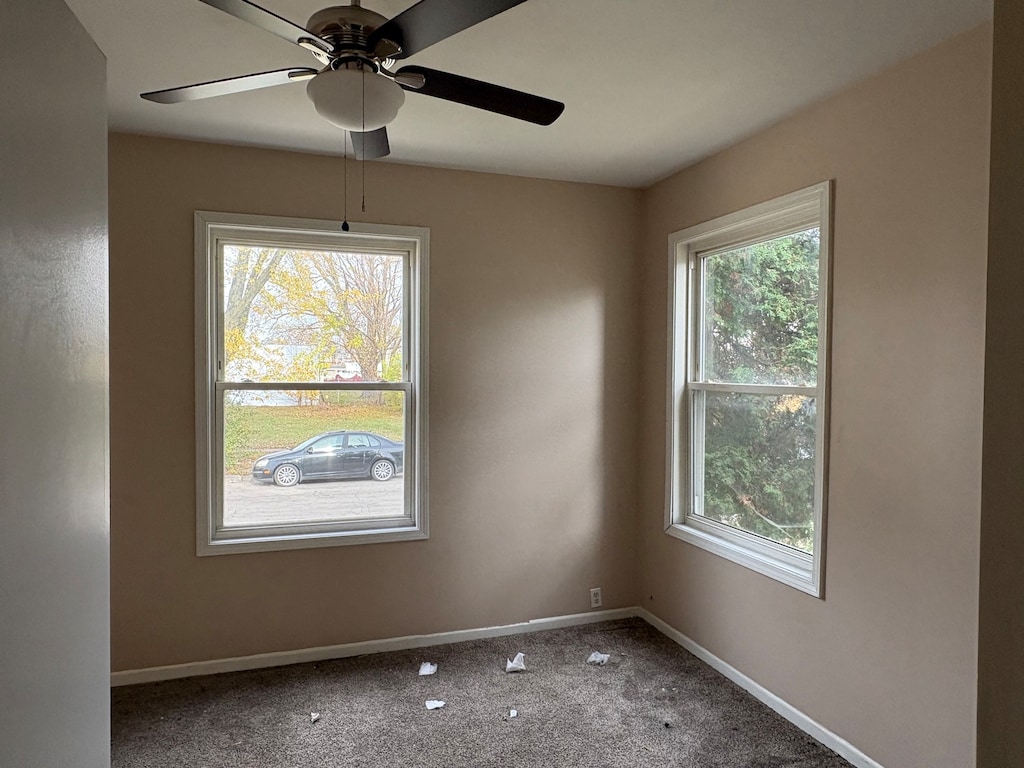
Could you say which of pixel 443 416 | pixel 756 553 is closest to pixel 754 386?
pixel 756 553

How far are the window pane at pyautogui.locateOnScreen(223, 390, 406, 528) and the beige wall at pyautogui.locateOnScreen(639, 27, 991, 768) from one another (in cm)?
197

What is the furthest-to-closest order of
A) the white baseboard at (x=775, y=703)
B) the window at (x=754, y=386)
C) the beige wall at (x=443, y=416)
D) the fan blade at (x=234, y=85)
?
the beige wall at (x=443, y=416) < the window at (x=754, y=386) < the white baseboard at (x=775, y=703) < the fan blade at (x=234, y=85)

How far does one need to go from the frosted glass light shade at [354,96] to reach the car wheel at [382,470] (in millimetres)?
2091

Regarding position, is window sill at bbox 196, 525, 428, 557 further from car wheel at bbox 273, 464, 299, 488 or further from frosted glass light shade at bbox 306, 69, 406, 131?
frosted glass light shade at bbox 306, 69, 406, 131

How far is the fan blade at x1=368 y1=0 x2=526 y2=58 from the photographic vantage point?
53.4 inches

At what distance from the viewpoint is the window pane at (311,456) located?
3246 mm

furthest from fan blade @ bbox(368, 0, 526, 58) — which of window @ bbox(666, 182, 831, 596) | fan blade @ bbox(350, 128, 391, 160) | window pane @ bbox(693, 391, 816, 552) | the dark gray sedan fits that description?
the dark gray sedan

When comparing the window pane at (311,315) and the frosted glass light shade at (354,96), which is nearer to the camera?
the frosted glass light shade at (354,96)

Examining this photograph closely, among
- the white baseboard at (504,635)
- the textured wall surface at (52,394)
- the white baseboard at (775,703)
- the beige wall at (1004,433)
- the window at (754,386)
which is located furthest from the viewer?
the window at (754,386)

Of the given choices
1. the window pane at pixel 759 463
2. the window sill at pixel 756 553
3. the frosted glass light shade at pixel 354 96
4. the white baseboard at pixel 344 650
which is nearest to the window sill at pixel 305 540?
the white baseboard at pixel 344 650

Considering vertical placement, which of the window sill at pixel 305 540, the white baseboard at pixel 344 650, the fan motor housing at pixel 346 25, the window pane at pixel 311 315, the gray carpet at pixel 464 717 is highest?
the fan motor housing at pixel 346 25

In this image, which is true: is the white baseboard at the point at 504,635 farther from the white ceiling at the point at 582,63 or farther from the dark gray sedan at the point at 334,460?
the white ceiling at the point at 582,63

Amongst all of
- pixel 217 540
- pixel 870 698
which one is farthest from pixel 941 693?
pixel 217 540

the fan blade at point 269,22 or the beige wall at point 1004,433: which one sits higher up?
the fan blade at point 269,22
